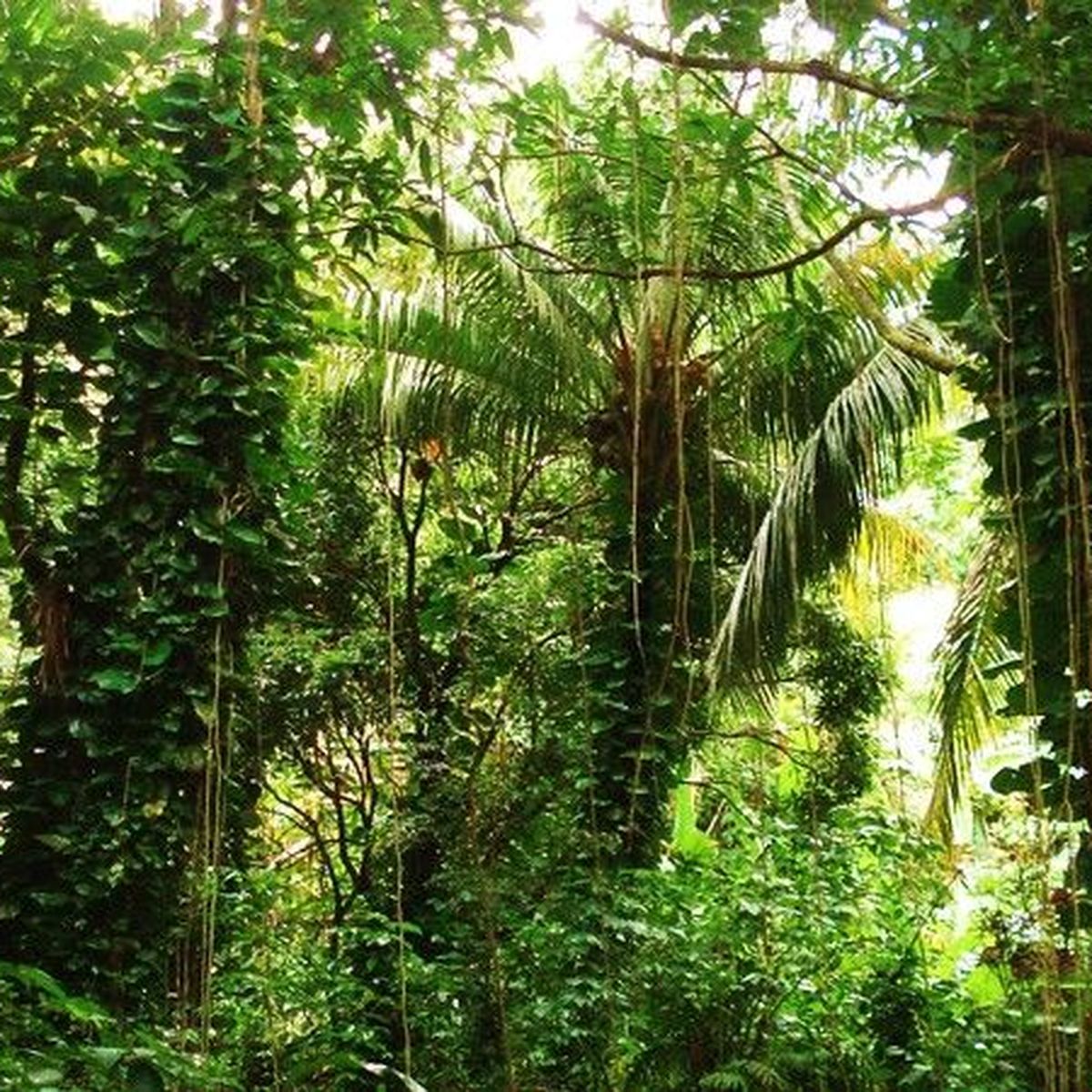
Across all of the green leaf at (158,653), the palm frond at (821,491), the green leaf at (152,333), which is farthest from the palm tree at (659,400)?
the green leaf at (158,653)

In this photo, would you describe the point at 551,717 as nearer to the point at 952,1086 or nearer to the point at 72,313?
the point at 952,1086

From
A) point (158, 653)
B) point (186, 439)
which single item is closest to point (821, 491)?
point (186, 439)

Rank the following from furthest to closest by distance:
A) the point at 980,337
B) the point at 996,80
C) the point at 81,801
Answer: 1. the point at 81,801
2. the point at 980,337
3. the point at 996,80

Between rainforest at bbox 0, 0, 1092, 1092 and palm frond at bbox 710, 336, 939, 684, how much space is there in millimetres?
26

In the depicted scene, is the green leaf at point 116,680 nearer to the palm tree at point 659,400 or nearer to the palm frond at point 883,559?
the palm tree at point 659,400

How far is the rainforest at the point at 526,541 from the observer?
124 inches

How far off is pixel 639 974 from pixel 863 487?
8.19ft

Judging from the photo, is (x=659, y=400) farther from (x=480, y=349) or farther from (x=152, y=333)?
(x=152, y=333)

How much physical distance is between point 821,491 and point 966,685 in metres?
1.10

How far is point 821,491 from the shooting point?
6.11 m

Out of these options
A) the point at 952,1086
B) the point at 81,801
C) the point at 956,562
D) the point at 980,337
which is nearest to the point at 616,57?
the point at 980,337

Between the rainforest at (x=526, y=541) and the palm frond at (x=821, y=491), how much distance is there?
0.03 meters

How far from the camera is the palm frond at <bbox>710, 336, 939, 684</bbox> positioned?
5.91 m

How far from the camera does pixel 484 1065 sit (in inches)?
194
